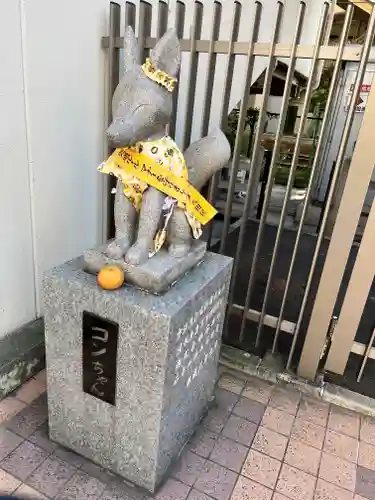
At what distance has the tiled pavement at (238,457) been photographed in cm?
191

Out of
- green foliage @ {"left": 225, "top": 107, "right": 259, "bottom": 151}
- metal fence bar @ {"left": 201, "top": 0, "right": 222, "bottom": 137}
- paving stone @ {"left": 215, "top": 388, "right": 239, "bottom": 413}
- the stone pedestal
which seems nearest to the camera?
the stone pedestal

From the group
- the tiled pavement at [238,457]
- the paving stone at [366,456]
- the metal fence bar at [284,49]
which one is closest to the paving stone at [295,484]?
the tiled pavement at [238,457]

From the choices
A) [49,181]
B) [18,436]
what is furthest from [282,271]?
[18,436]

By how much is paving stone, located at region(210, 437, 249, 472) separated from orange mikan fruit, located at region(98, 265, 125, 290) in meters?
1.15

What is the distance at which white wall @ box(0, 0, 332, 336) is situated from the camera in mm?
2068

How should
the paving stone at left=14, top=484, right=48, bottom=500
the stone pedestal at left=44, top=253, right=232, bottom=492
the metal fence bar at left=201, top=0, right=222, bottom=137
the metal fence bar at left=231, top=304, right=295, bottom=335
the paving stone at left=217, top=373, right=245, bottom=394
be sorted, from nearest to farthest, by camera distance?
the stone pedestal at left=44, top=253, right=232, bottom=492
the paving stone at left=14, top=484, right=48, bottom=500
the metal fence bar at left=201, top=0, right=222, bottom=137
the paving stone at left=217, top=373, right=245, bottom=394
the metal fence bar at left=231, top=304, right=295, bottom=335

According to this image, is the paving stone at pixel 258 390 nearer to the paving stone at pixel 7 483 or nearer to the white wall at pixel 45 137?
the paving stone at pixel 7 483

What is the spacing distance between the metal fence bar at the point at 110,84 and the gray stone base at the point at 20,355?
875mm

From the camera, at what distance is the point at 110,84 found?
8.66 ft

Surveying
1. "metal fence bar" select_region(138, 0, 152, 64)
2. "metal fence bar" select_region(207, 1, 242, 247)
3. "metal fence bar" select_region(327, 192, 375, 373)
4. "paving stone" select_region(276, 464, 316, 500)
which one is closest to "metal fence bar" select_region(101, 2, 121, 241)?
"metal fence bar" select_region(138, 0, 152, 64)

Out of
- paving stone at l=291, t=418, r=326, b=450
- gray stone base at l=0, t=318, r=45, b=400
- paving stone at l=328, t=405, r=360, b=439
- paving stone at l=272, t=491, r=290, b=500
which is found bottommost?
paving stone at l=328, t=405, r=360, b=439

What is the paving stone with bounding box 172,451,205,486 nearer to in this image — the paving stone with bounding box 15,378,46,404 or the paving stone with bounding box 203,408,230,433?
the paving stone with bounding box 203,408,230,433

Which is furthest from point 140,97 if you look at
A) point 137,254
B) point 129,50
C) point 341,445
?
point 341,445

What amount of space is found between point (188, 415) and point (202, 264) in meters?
0.82
